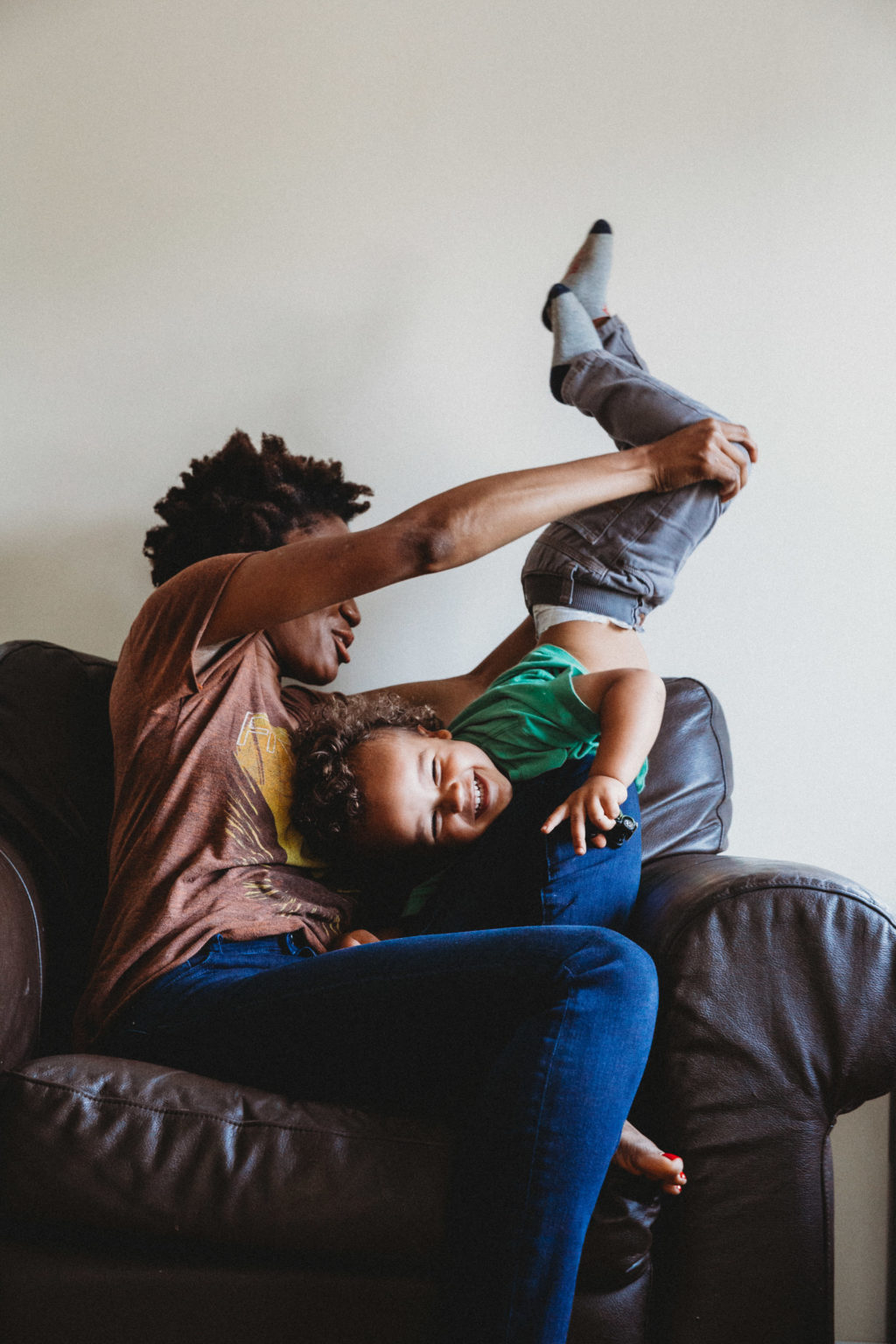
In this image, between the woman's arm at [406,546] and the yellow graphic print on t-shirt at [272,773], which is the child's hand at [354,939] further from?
the woman's arm at [406,546]

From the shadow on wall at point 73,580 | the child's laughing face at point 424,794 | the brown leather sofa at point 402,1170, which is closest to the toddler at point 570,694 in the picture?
the child's laughing face at point 424,794

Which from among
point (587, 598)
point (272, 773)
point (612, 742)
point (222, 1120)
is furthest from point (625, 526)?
point (222, 1120)

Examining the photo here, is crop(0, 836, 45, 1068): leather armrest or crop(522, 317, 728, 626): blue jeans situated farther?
crop(522, 317, 728, 626): blue jeans

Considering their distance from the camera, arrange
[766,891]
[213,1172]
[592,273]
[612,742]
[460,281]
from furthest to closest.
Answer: [460,281] → [592,273] → [612,742] → [766,891] → [213,1172]

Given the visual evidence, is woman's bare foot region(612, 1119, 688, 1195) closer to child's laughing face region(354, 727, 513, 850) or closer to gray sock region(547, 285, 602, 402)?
child's laughing face region(354, 727, 513, 850)

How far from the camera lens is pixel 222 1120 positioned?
37.3 inches

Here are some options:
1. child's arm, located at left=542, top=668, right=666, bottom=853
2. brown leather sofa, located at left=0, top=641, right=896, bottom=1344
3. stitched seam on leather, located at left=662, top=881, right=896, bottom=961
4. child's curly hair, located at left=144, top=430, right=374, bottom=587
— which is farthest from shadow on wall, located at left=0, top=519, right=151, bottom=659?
stitched seam on leather, located at left=662, top=881, right=896, bottom=961

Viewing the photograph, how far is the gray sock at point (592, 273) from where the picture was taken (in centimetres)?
165

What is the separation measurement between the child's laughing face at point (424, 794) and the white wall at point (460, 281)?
0.65 m

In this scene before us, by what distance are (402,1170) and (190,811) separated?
0.49m

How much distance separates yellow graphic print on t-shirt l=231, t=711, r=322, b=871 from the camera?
3.98ft

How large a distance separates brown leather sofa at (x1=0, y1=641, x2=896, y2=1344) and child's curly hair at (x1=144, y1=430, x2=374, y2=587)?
1.90 ft

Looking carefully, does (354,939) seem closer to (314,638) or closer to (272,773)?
(272,773)

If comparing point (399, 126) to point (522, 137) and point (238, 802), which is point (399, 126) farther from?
point (238, 802)
